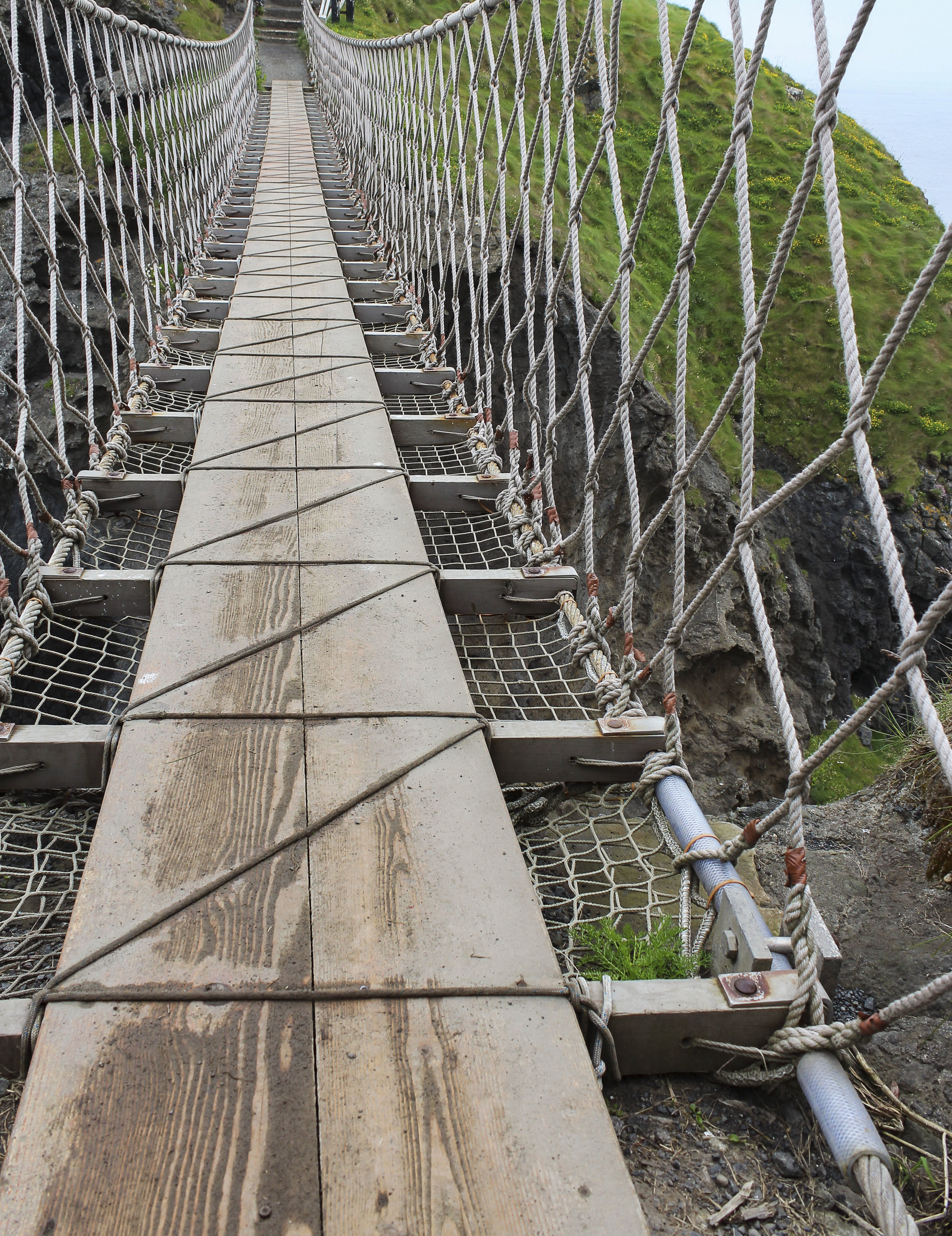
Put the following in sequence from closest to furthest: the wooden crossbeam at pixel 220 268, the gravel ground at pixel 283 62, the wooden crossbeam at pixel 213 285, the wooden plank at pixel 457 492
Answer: the wooden plank at pixel 457 492, the wooden crossbeam at pixel 213 285, the wooden crossbeam at pixel 220 268, the gravel ground at pixel 283 62

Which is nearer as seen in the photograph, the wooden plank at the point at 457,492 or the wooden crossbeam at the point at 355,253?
the wooden plank at the point at 457,492

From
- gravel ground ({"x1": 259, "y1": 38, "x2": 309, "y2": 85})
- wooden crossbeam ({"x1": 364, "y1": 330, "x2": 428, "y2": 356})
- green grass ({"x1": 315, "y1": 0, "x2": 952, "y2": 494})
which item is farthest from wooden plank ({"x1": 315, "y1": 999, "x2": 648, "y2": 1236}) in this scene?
gravel ground ({"x1": 259, "y1": 38, "x2": 309, "y2": 85})

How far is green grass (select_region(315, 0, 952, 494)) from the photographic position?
11.1 metres

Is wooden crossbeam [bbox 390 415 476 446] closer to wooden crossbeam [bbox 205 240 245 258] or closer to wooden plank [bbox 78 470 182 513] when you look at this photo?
wooden plank [bbox 78 470 182 513]

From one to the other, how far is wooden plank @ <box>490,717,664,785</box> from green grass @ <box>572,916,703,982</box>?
332mm

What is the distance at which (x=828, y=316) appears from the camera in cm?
1215

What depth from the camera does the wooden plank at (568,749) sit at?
159 centimetres

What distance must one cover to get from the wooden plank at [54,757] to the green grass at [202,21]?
531 inches

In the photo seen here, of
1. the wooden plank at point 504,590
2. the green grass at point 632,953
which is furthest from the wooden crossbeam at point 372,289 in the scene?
the green grass at point 632,953

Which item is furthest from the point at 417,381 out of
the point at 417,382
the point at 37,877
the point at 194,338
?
the point at 37,877

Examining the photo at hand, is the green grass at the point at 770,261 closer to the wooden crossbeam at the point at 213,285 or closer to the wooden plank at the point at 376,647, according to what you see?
the wooden crossbeam at the point at 213,285

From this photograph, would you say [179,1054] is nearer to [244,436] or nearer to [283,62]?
[244,436]

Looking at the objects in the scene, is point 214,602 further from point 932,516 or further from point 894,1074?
point 932,516

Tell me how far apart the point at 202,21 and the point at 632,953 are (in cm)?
1705
